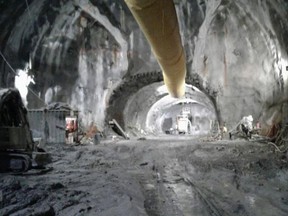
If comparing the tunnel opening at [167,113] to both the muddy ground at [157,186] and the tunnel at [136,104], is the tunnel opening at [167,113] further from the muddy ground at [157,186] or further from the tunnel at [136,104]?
the muddy ground at [157,186]

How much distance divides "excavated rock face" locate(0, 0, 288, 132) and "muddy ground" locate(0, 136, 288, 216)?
4.85 metres

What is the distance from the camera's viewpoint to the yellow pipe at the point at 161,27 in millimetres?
7258

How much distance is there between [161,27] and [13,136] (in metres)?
4.47

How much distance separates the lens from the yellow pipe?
726 cm

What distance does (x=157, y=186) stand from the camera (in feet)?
21.7

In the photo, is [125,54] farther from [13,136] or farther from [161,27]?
[13,136]

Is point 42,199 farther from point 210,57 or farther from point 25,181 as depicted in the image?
point 210,57

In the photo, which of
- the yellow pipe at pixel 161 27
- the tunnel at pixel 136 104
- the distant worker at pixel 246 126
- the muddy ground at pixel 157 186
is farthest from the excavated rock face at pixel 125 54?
the muddy ground at pixel 157 186

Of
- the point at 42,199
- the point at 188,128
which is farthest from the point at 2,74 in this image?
the point at 188,128

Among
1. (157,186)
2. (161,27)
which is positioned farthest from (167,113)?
(157,186)

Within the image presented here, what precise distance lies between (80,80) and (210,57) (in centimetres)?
719

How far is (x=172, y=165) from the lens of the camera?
9.24 meters

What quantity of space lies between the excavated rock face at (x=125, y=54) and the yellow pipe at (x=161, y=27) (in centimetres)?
383

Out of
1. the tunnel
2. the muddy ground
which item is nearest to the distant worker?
the tunnel
